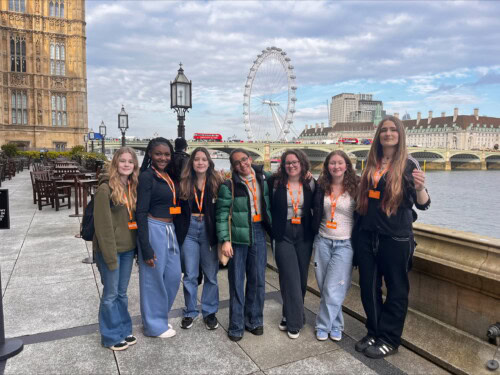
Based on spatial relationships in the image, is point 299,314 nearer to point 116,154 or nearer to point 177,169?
point 177,169

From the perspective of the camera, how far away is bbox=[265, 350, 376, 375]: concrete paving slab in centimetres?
274

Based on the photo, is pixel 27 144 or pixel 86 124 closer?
pixel 27 144

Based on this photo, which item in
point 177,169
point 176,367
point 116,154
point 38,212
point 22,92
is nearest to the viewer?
point 176,367

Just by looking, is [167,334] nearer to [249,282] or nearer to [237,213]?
[249,282]

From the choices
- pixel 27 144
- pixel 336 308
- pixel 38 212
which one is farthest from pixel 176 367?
pixel 27 144

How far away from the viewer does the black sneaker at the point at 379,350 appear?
115 inches

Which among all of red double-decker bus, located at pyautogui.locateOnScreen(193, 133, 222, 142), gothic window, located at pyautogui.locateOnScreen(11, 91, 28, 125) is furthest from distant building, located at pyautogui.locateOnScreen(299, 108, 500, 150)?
gothic window, located at pyautogui.locateOnScreen(11, 91, 28, 125)

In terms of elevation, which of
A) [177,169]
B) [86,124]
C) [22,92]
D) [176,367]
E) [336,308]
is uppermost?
[22,92]

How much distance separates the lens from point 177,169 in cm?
341

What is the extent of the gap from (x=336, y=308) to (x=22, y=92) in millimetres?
45588

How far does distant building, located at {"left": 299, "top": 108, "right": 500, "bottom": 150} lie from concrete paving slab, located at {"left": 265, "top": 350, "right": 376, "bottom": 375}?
363ft

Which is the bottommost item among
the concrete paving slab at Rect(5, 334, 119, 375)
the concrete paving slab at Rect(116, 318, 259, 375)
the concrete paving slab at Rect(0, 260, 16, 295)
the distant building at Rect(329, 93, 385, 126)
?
the concrete paving slab at Rect(116, 318, 259, 375)

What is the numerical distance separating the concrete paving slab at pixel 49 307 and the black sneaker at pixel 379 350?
8.01 ft

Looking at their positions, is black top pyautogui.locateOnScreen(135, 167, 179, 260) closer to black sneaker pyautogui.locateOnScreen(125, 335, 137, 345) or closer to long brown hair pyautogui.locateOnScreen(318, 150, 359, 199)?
black sneaker pyautogui.locateOnScreen(125, 335, 137, 345)
